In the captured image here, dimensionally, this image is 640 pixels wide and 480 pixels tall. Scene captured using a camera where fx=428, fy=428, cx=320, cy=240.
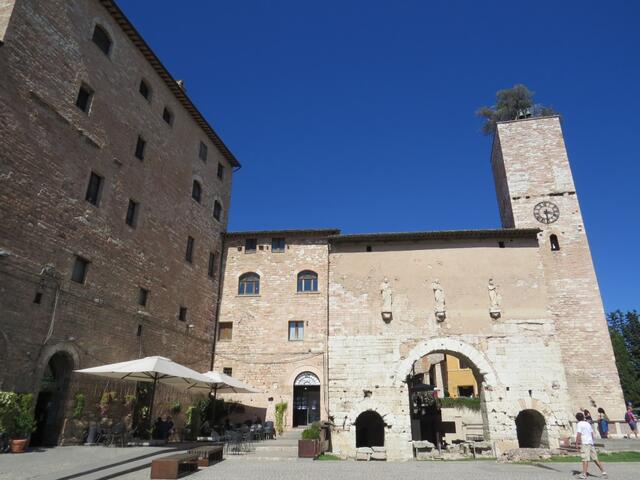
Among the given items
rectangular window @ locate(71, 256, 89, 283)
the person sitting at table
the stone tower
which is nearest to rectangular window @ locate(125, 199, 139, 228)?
rectangular window @ locate(71, 256, 89, 283)

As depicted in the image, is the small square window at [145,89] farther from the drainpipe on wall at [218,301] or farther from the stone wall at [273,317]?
the stone wall at [273,317]

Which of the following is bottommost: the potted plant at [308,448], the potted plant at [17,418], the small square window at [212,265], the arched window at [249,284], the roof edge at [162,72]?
the potted plant at [308,448]

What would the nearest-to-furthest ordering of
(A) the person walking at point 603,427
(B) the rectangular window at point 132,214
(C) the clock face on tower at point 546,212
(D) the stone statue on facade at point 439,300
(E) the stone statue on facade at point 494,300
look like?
(B) the rectangular window at point 132,214 → (A) the person walking at point 603,427 → (E) the stone statue on facade at point 494,300 → (D) the stone statue on facade at point 439,300 → (C) the clock face on tower at point 546,212

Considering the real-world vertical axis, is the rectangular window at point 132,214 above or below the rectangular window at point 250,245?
below

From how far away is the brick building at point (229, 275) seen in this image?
40.4 ft

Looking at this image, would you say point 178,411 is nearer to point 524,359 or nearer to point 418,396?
point 418,396

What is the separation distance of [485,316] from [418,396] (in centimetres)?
582

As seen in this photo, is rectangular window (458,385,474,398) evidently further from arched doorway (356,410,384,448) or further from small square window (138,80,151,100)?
small square window (138,80,151,100)

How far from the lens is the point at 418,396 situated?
68.2 ft

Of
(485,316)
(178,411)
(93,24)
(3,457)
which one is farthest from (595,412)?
(93,24)

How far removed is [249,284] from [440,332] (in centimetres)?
998

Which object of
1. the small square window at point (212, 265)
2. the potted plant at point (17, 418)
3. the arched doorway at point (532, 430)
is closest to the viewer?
the potted plant at point (17, 418)

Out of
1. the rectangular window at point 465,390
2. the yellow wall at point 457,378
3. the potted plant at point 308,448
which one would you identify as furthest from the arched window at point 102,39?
the rectangular window at point 465,390

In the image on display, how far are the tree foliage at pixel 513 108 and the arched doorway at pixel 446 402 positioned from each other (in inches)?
644
